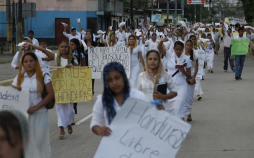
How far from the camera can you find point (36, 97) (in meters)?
5.91

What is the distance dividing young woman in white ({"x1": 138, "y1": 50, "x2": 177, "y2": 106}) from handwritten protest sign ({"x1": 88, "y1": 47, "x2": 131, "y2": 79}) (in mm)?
7285

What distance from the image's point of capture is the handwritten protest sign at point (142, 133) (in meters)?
3.87

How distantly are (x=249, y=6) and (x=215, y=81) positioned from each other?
2161 centimetres

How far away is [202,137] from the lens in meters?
8.45

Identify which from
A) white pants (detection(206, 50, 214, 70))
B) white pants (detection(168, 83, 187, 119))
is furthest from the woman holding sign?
white pants (detection(206, 50, 214, 70))

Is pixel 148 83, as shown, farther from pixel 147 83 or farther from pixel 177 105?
pixel 177 105

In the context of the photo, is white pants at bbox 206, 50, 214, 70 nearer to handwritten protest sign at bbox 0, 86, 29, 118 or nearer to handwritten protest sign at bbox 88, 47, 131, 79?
handwritten protest sign at bbox 88, 47, 131, 79

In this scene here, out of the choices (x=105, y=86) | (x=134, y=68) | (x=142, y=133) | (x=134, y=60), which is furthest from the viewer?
(x=134, y=60)

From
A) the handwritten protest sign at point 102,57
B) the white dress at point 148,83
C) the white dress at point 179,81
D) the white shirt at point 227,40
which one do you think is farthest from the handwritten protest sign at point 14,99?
the white shirt at point 227,40

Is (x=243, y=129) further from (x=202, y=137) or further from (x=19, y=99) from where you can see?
(x=19, y=99)

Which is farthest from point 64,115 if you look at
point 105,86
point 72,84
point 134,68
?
point 105,86

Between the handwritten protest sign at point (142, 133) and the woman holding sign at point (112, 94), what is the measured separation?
0.16 meters

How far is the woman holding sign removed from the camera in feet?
13.5

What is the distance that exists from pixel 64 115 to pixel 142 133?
5000 mm
